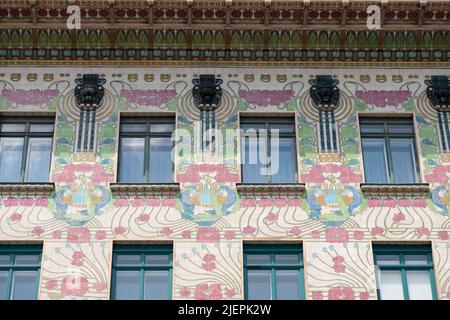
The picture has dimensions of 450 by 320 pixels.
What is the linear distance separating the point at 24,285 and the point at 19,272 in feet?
1.08

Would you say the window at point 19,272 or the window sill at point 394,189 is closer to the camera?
the window at point 19,272

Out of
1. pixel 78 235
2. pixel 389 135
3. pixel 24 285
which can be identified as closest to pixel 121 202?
pixel 78 235

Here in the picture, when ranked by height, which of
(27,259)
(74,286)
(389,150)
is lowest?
(74,286)

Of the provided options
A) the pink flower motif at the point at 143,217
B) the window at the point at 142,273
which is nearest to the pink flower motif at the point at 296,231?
the window at the point at 142,273

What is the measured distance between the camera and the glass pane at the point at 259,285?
20.8 meters

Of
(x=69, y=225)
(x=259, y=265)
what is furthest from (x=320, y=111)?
(x=69, y=225)

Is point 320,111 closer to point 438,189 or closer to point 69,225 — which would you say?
point 438,189

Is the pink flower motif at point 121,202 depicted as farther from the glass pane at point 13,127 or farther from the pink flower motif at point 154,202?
the glass pane at point 13,127

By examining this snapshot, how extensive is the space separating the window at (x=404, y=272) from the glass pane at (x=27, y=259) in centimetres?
700

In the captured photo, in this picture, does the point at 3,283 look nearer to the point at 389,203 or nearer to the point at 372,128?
the point at 389,203

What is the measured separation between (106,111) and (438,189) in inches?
297

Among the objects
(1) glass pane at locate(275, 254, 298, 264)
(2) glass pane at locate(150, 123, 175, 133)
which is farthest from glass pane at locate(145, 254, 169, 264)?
(2) glass pane at locate(150, 123, 175, 133)

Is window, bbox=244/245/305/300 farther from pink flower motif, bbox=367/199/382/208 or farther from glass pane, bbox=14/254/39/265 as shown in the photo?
glass pane, bbox=14/254/39/265

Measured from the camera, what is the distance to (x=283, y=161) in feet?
75.2
